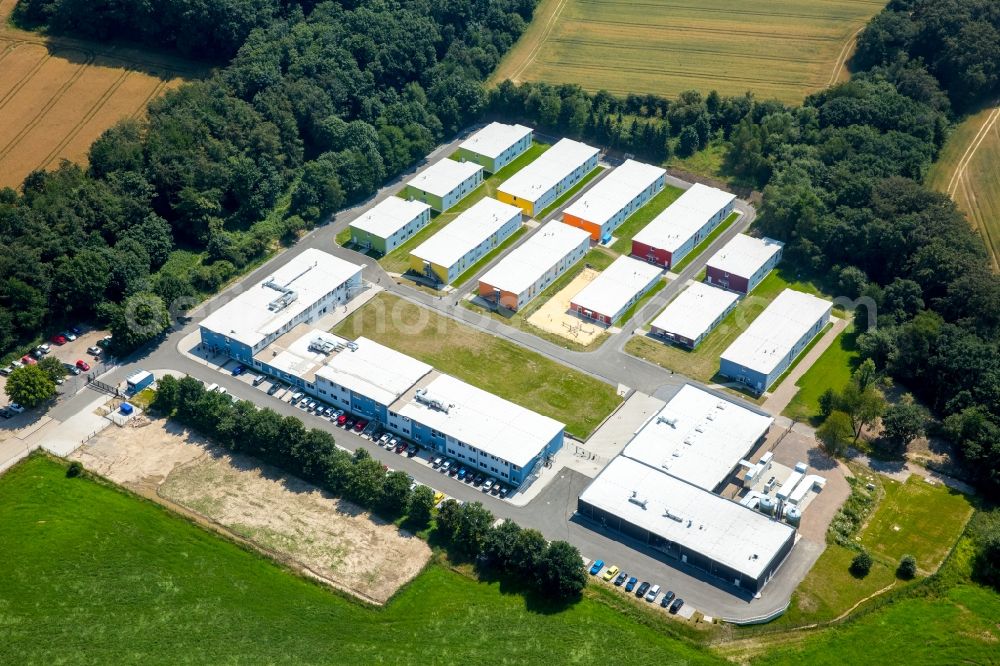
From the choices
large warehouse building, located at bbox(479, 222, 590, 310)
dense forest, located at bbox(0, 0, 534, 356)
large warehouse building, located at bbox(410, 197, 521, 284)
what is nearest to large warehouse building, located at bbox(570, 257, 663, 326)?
large warehouse building, located at bbox(479, 222, 590, 310)

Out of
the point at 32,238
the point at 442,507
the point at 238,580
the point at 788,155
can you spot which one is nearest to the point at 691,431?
the point at 442,507

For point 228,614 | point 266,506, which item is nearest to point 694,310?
point 266,506

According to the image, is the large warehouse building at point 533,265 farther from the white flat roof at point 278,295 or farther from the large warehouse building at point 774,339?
the large warehouse building at point 774,339

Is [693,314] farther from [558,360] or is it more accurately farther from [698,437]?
[698,437]

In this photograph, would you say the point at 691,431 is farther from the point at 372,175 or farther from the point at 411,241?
the point at 372,175

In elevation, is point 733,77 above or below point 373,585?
above

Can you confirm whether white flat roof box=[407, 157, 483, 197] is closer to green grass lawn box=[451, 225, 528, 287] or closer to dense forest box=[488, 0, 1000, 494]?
green grass lawn box=[451, 225, 528, 287]

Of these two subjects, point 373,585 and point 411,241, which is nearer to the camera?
point 373,585
